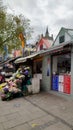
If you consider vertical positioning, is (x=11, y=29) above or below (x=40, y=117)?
above

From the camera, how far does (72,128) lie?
14.3ft

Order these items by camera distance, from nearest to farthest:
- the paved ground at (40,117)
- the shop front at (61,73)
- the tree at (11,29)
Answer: the paved ground at (40,117), the shop front at (61,73), the tree at (11,29)

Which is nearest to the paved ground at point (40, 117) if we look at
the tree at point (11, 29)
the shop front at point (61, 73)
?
the shop front at point (61, 73)

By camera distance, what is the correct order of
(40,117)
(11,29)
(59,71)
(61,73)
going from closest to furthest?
(40,117) < (61,73) < (59,71) < (11,29)

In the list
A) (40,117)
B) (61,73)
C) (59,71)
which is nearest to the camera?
(40,117)

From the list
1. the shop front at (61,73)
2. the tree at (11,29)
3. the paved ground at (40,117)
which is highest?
the tree at (11,29)

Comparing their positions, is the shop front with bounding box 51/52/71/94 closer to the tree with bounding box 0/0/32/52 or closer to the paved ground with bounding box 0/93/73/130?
the paved ground with bounding box 0/93/73/130

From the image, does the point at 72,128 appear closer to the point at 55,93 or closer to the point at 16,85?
the point at 55,93

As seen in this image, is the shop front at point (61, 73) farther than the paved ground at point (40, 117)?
Yes

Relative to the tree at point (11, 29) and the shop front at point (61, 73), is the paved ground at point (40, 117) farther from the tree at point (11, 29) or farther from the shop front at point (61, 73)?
the tree at point (11, 29)

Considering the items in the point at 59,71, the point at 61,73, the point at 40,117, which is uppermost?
the point at 59,71

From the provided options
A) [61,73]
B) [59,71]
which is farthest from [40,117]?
[59,71]

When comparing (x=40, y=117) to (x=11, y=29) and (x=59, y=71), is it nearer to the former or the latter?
(x=59, y=71)

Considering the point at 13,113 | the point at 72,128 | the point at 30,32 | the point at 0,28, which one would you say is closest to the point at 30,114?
the point at 13,113
